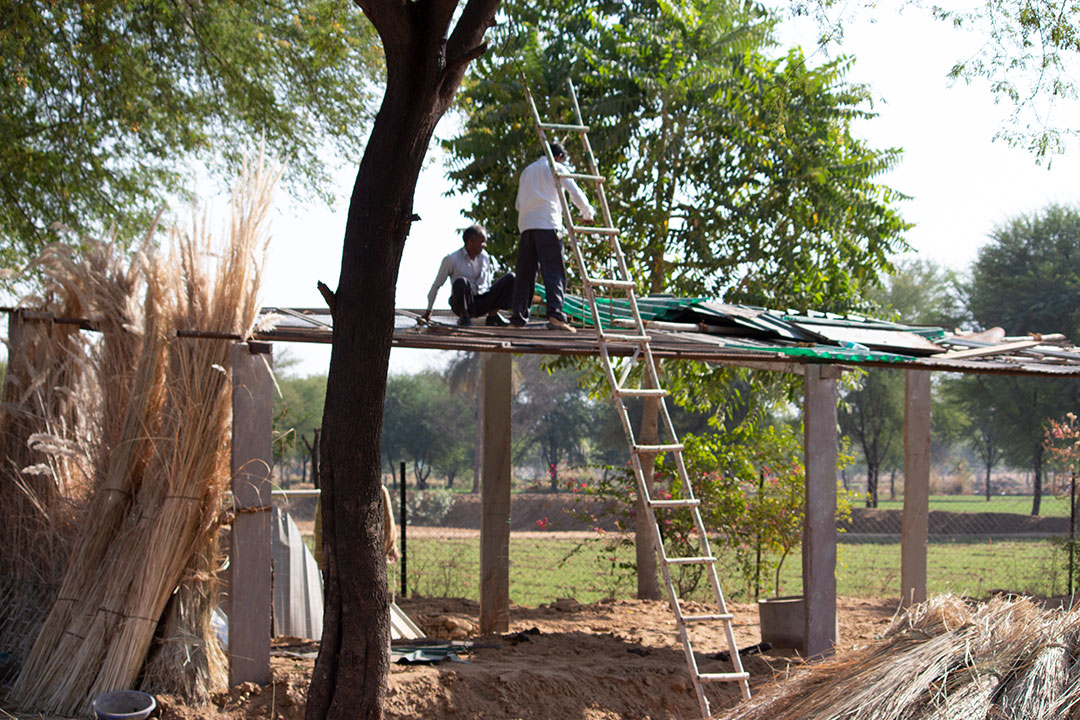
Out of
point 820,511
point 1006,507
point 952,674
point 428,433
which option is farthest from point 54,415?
point 428,433

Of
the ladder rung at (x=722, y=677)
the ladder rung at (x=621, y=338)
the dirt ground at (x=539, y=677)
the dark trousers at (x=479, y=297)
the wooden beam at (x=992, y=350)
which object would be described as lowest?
the dirt ground at (x=539, y=677)

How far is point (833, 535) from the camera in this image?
751 centimetres

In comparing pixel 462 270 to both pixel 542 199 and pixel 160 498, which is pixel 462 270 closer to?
pixel 542 199

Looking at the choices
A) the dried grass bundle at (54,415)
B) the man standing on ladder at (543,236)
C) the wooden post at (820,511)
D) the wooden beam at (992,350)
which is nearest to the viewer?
the dried grass bundle at (54,415)

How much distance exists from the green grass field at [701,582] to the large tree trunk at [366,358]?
17.3 ft

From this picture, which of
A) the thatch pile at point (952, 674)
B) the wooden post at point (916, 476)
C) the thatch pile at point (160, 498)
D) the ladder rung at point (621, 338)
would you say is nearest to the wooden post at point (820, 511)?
the ladder rung at point (621, 338)

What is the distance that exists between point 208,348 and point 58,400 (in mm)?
1181

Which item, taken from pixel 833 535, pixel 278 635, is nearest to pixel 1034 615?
pixel 833 535

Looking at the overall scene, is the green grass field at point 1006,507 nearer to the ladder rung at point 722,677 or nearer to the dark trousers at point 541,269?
the dark trousers at point 541,269

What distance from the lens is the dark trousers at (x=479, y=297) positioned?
766 centimetres

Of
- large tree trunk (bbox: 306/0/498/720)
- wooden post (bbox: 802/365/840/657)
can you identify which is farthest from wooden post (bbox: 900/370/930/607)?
large tree trunk (bbox: 306/0/498/720)

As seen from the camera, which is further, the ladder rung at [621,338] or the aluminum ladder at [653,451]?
the ladder rung at [621,338]

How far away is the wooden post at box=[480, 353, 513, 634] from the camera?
8.45m

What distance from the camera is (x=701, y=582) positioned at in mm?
12203
